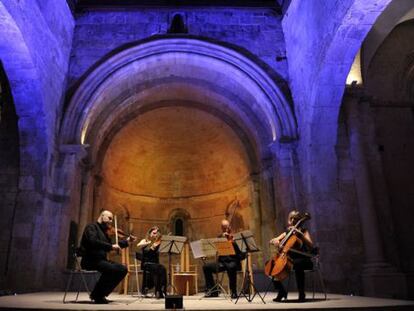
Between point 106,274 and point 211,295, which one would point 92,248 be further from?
point 211,295

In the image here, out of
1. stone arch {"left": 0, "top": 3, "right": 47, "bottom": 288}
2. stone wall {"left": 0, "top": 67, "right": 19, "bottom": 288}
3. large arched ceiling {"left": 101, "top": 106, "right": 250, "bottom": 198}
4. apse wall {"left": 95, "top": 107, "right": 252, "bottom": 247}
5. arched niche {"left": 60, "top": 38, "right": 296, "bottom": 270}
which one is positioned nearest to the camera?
stone arch {"left": 0, "top": 3, "right": 47, "bottom": 288}

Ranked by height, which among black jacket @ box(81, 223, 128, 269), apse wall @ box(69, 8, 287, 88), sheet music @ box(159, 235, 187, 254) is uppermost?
apse wall @ box(69, 8, 287, 88)

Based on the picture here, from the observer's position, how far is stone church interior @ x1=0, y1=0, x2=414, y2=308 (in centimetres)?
738

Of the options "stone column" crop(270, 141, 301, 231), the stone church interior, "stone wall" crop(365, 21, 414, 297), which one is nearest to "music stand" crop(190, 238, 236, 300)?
the stone church interior

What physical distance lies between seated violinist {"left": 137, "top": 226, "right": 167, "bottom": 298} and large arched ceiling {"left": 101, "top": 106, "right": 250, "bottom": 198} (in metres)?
5.48

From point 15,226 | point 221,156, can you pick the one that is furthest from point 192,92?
point 15,226

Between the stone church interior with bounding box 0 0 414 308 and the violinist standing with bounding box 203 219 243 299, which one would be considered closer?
the violinist standing with bounding box 203 219 243 299

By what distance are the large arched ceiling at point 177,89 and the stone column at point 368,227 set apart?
52.9 inches

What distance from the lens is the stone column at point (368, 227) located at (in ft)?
24.1

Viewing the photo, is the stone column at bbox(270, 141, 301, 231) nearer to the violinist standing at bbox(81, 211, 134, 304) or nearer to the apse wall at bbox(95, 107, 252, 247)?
the apse wall at bbox(95, 107, 252, 247)

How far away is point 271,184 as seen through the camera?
9.88 m

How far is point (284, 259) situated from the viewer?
16.1 ft

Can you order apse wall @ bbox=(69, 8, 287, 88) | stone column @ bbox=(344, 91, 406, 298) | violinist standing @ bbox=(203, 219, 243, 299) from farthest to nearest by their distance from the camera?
1. apse wall @ bbox=(69, 8, 287, 88)
2. stone column @ bbox=(344, 91, 406, 298)
3. violinist standing @ bbox=(203, 219, 243, 299)

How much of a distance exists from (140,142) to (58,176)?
4817mm
